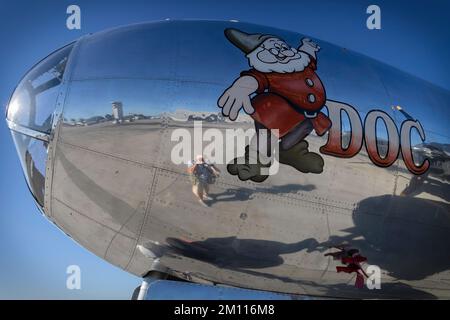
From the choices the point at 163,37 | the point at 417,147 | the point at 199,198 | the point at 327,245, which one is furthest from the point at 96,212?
the point at 417,147

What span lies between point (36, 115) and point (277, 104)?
2.77 meters

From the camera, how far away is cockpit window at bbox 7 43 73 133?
5.14 metres

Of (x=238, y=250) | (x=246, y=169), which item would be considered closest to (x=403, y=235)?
(x=238, y=250)

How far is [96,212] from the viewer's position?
525 cm

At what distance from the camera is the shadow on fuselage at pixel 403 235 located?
5.47 meters

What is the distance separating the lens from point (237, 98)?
5.12 meters

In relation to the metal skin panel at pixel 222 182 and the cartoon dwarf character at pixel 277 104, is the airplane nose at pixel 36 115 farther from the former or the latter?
the cartoon dwarf character at pixel 277 104

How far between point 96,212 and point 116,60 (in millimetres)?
1780

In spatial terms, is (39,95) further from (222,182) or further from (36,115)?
(222,182)

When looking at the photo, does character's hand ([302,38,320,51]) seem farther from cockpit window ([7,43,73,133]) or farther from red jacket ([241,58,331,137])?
cockpit window ([7,43,73,133])

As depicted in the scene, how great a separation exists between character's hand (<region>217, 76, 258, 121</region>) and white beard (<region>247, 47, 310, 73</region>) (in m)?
0.25

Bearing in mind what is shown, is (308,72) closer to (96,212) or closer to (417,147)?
(417,147)

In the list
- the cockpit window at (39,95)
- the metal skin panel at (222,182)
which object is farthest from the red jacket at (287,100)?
the cockpit window at (39,95)

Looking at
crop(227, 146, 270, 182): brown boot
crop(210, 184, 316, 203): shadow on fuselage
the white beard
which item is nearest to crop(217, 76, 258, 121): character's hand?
the white beard
